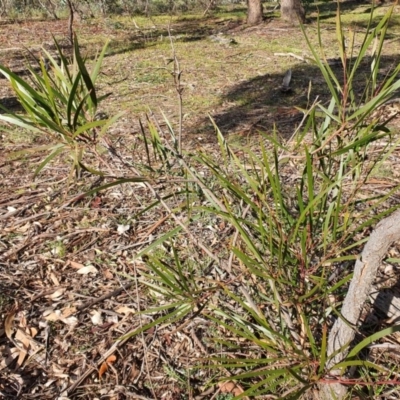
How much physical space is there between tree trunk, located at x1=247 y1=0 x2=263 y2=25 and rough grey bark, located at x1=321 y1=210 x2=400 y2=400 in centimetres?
1007

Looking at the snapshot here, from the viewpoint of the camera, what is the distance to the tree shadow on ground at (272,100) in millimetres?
3761

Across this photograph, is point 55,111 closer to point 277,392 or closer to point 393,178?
point 277,392

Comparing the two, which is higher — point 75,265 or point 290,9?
point 290,9

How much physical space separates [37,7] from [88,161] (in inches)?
527

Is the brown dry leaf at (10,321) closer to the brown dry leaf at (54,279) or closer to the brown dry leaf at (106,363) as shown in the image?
the brown dry leaf at (54,279)

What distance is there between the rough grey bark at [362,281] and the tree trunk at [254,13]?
396 inches

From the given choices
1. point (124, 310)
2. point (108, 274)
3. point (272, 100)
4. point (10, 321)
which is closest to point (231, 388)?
point (124, 310)

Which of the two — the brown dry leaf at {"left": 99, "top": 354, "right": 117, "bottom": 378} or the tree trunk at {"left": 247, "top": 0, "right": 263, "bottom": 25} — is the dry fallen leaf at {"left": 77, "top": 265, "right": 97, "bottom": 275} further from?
the tree trunk at {"left": 247, "top": 0, "right": 263, "bottom": 25}

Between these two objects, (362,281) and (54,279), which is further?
(54,279)

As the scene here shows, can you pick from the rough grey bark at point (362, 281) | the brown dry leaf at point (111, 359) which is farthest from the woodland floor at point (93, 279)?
the rough grey bark at point (362, 281)

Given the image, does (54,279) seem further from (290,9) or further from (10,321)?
(290,9)

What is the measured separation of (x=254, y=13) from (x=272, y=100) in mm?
6437

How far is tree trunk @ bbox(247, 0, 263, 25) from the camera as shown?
9.96m

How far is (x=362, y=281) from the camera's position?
95 centimetres
